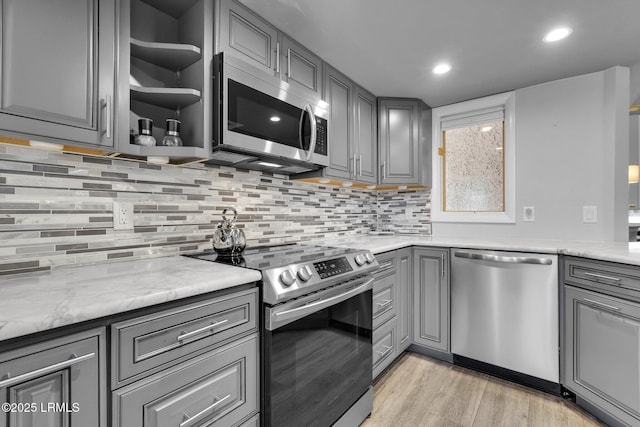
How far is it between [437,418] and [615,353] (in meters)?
0.97

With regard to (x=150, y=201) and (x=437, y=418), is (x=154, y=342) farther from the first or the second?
(x=437, y=418)

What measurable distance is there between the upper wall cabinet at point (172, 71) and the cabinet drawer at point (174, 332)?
0.69m

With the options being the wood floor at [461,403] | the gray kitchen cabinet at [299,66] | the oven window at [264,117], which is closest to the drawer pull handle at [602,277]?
the wood floor at [461,403]

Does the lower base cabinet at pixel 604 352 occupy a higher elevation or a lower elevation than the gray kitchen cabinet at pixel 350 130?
lower

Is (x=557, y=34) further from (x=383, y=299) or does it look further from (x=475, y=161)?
(x=383, y=299)

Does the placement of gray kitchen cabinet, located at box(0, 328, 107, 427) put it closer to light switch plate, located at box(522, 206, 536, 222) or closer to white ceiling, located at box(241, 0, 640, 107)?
white ceiling, located at box(241, 0, 640, 107)

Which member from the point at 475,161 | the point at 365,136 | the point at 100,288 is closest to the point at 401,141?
the point at 365,136

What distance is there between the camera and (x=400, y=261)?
2.28 meters

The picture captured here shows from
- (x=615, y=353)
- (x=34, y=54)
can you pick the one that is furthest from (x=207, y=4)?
(x=615, y=353)

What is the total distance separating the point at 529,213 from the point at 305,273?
2.21 metres

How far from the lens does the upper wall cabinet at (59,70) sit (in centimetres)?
95

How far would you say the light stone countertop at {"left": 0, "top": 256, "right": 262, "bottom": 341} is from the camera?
70cm

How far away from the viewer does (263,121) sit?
1.57m

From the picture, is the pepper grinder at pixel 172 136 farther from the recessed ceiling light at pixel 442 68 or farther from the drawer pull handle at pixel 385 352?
the recessed ceiling light at pixel 442 68
